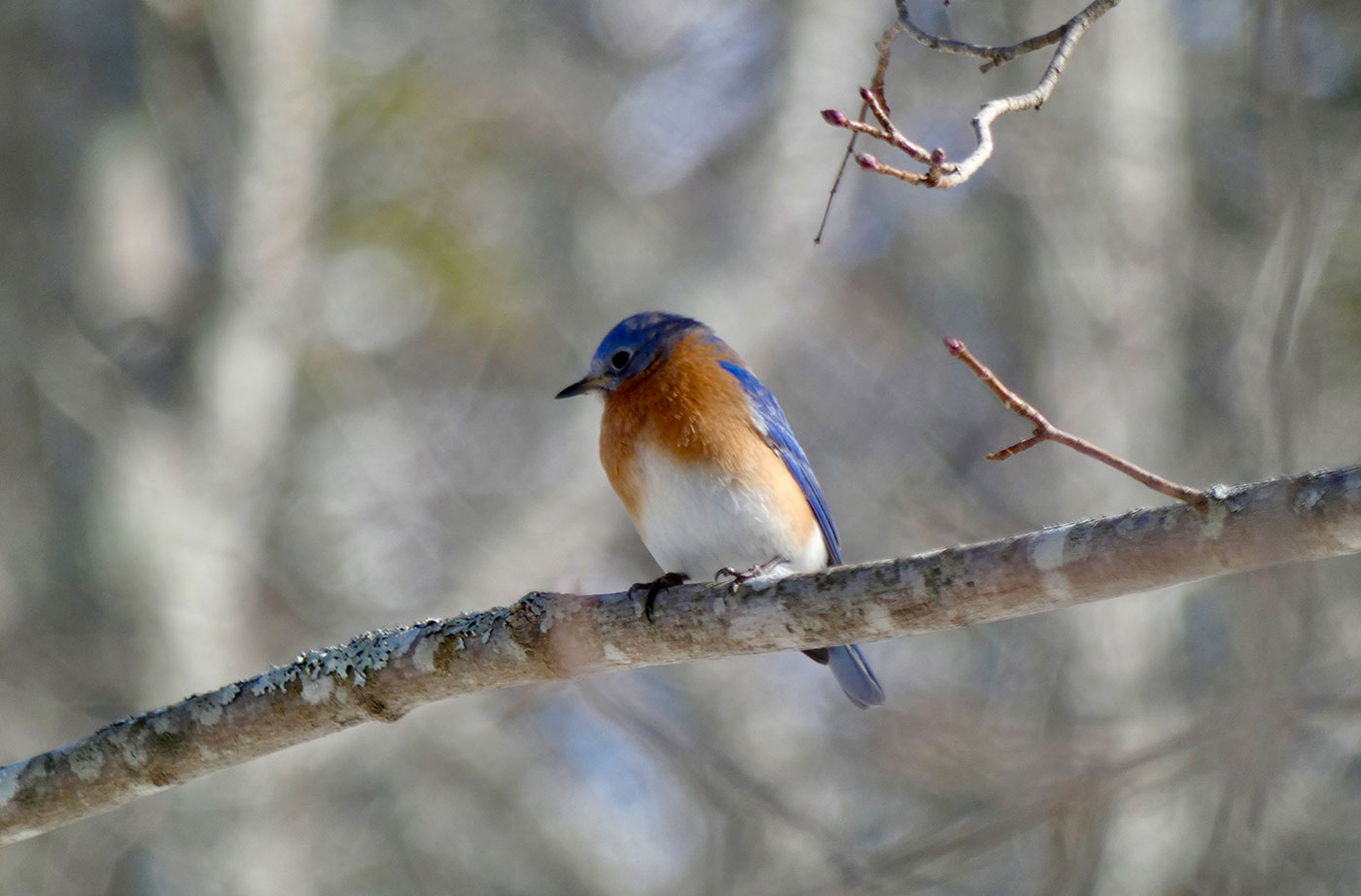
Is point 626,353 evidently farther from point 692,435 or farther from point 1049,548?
point 1049,548

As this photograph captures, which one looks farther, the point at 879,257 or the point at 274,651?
the point at 879,257

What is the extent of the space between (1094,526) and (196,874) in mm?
6266

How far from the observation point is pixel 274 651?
7832 mm

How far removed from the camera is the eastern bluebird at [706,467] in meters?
4.14

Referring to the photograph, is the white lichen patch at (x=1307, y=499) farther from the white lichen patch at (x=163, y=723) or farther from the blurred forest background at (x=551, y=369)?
the blurred forest background at (x=551, y=369)

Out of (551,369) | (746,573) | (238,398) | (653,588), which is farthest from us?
(551,369)

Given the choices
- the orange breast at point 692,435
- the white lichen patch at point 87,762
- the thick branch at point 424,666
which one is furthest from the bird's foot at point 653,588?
the white lichen patch at point 87,762

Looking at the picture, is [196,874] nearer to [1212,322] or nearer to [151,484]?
[151,484]

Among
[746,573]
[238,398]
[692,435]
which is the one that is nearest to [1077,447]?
[746,573]

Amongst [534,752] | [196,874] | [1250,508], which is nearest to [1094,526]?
[1250,508]

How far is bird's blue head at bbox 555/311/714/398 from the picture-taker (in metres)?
4.68

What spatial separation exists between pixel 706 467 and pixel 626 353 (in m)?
0.78

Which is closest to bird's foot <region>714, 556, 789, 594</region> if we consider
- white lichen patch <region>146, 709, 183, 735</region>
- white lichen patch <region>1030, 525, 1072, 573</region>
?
white lichen patch <region>1030, 525, 1072, 573</region>

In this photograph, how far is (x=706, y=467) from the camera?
4.14m
